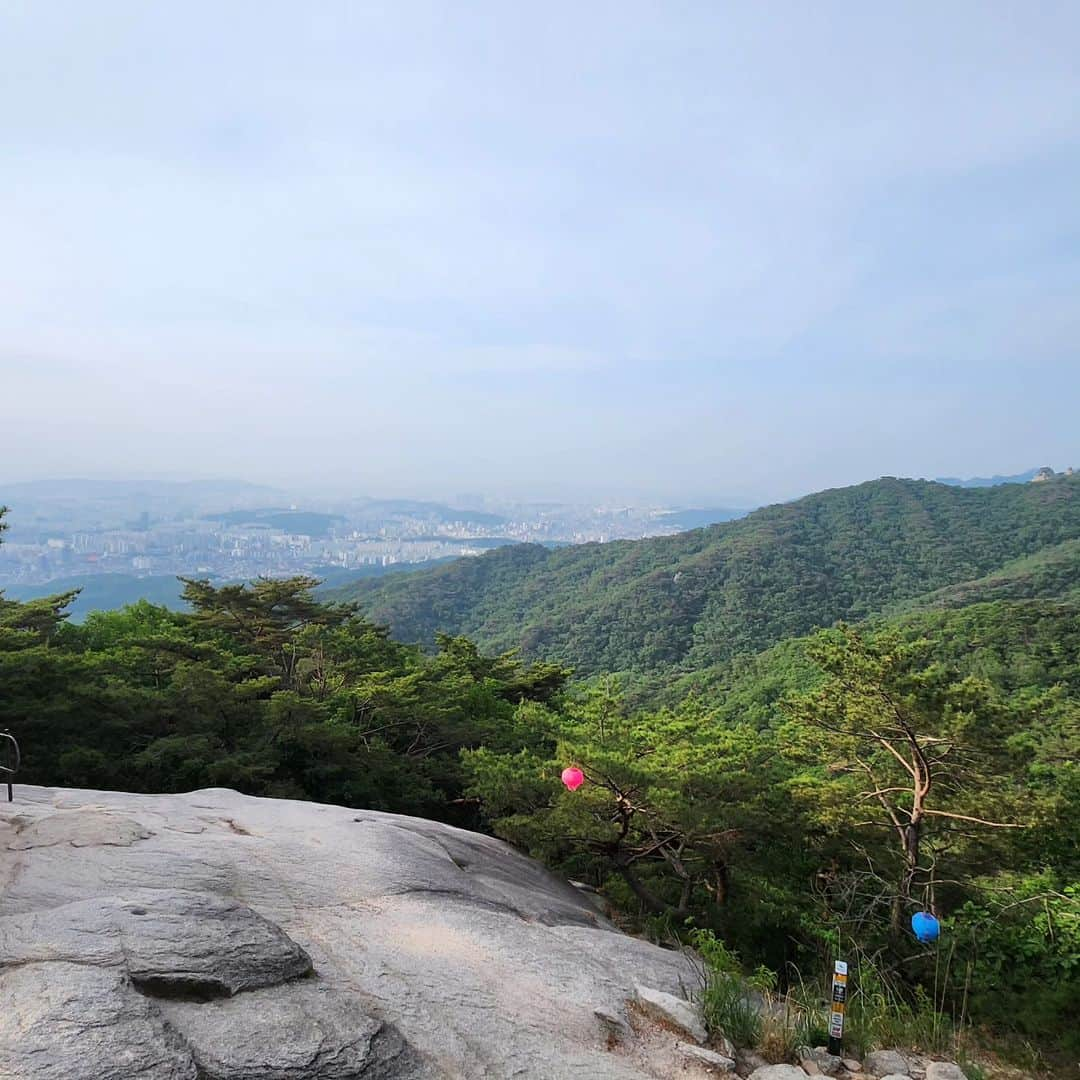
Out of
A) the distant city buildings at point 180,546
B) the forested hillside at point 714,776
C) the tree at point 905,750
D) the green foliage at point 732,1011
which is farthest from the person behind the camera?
the distant city buildings at point 180,546

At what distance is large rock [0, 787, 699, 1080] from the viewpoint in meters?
3.29

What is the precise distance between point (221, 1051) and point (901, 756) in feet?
30.7

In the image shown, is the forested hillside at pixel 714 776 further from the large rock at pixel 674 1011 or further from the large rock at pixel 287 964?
the large rock at pixel 287 964

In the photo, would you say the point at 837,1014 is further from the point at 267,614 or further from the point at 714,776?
the point at 267,614

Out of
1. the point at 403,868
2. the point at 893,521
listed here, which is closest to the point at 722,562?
the point at 893,521

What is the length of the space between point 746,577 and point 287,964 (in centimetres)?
6325

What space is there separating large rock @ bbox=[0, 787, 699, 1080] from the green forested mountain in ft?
154

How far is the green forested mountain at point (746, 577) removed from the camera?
5591 centimetres

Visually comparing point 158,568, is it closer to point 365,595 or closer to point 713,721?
point 365,595

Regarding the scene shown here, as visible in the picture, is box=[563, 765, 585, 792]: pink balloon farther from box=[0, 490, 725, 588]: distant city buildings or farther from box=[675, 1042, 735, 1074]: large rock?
box=[0, 490, 725, 588]: distant city buildings

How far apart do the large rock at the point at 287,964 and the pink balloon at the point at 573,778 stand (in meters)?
2.36

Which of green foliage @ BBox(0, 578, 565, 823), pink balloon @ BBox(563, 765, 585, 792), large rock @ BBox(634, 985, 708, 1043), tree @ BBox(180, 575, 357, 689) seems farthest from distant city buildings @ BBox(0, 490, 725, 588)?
large rock @ BBox(634, 985, 708, 1043)

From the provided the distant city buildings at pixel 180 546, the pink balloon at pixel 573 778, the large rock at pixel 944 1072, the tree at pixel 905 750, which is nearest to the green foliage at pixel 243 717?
the pink balloon at pixel 573 778

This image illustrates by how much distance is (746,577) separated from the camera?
6419 cm
